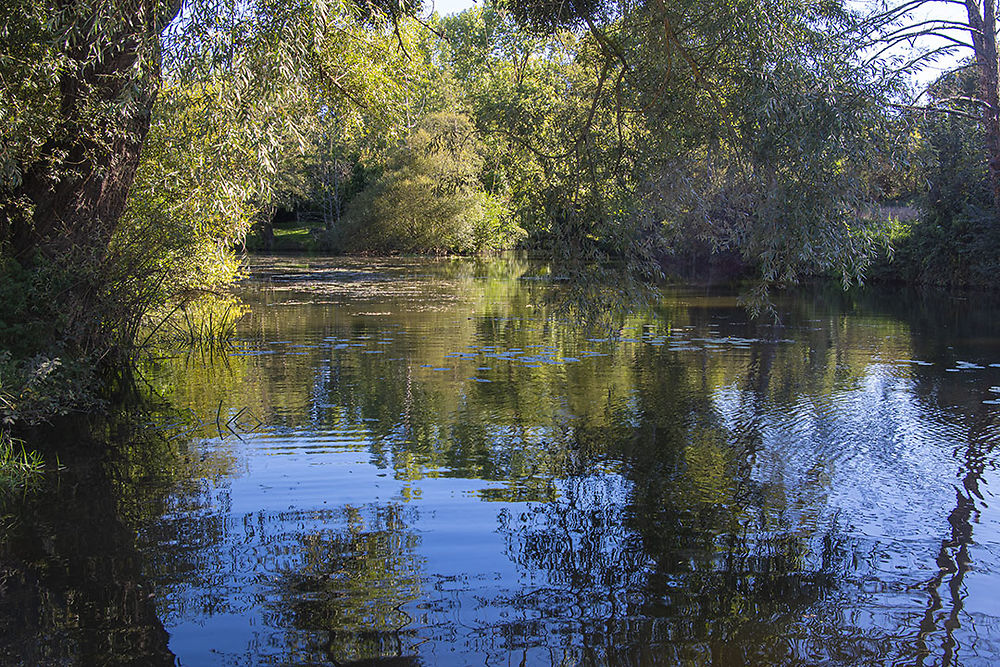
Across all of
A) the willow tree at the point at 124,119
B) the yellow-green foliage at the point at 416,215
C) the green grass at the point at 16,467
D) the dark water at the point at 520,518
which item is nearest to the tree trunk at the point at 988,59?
the dark water at the point at 520,518

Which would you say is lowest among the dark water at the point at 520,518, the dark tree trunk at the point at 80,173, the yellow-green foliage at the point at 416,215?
the dark water at the point at 520,518

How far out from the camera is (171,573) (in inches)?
247

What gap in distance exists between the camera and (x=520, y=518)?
7605 mm

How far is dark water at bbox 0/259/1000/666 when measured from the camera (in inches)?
214

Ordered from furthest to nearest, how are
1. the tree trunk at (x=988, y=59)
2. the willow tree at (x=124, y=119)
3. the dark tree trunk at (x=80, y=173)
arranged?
the tree trunk at (x=988, y=59) → the dark tree trunk at (x=80, y=173) → the willow tree at (x=124, y=119)

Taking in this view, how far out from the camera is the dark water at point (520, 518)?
5438 millimetres

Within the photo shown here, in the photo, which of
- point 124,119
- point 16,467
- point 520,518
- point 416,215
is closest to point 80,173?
point 124,119

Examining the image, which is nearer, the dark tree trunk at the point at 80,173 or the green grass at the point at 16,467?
the green grass at the point at 16,467

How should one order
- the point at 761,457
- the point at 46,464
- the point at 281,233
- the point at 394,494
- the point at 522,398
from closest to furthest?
the point at 394,494 < the point at 46,464 < the point at 761,457 < the point at 522,398 < the point at 281,233

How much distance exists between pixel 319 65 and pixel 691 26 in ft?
15.1

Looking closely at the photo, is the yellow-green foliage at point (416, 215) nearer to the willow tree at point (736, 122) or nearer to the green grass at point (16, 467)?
the willow tree at point (736, 122)

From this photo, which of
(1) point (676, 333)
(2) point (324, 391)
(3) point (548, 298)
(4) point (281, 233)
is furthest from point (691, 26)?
(4) point (281, 233)

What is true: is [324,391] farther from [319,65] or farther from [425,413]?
[319,65]

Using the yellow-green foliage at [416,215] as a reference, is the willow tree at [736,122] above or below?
below
